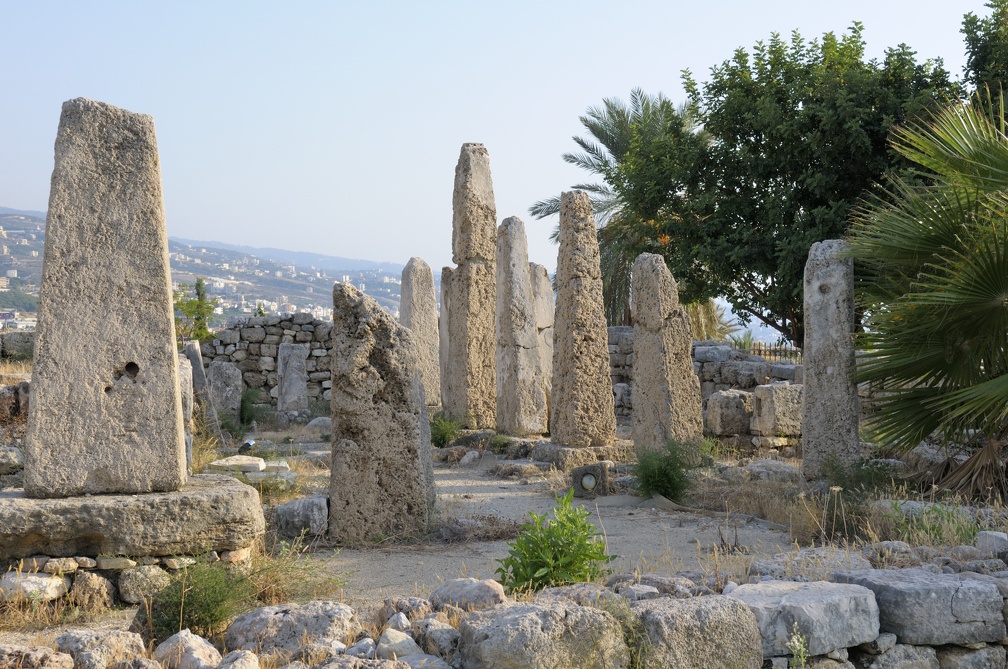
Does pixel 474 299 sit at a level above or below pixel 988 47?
below

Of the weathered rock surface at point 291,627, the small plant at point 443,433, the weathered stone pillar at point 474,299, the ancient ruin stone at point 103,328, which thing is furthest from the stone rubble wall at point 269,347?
the weathered rock surface at point 291,627

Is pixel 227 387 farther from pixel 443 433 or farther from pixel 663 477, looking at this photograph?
pixel 663 477

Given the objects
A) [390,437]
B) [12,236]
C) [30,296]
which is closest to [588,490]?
[390,437]

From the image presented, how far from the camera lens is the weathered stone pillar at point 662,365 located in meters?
11.2

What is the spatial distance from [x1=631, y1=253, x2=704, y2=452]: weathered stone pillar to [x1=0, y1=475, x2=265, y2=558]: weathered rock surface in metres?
6.47

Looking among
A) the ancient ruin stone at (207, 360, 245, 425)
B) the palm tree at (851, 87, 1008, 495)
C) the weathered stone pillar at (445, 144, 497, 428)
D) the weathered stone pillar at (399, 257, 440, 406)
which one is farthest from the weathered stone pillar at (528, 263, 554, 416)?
the palm tree at (851, 87, 1008, 495)

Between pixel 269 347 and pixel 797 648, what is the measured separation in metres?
17.6

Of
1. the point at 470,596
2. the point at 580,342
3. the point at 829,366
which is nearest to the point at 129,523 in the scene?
the point at 470,596

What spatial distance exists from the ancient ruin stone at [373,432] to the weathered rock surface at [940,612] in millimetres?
3672

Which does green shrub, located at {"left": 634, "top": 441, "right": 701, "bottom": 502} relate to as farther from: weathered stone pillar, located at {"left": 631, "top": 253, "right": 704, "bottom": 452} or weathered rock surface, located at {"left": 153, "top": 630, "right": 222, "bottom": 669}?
weathered rock surface, located at {"left": 153, "top": 630, "right": 222, "bottom": 669}

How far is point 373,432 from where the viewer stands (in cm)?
735

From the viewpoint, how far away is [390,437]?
7371 mm

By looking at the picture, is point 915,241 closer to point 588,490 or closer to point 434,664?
point 588,490

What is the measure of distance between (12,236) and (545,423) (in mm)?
65475
